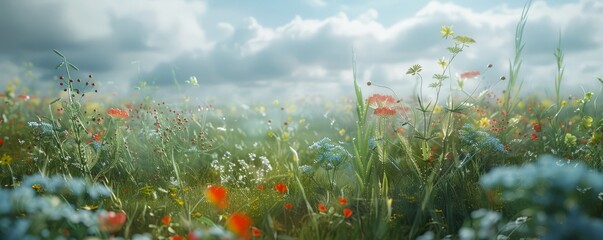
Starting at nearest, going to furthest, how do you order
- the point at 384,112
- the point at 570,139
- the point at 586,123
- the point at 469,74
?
the point at 384,112
the point at 586,123
the point at 570,139
the point at 469,74

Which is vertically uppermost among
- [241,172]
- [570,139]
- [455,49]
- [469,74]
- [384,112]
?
[455,49]

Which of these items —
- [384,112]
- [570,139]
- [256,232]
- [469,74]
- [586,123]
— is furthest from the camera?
[469,74]

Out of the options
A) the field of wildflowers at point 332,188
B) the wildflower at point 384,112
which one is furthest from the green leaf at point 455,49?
the wildflower at point 384,112

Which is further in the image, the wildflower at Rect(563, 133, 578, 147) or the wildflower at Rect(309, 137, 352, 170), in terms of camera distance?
the wildflower at Rect(563, 133, 578, 147)

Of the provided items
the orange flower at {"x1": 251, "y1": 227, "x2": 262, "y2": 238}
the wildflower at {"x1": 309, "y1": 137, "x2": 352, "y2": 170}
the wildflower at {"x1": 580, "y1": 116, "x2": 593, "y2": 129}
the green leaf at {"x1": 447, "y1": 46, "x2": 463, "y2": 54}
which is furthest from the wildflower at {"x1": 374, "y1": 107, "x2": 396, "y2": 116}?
the wildflower at {"x1": 580, "y1": 116, "x2": 593, "y2": 129}

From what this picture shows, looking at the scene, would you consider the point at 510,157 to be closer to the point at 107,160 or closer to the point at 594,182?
the point at 594,182

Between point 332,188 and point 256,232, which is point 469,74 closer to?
point 332,188

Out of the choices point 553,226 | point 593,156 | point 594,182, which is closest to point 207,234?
point 553,226

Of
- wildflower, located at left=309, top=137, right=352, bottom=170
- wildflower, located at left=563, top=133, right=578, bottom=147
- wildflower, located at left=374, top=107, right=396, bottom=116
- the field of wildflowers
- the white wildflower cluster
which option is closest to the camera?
the field of wildflowers

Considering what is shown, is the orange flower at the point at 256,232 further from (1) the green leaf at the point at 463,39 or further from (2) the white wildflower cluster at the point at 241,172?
(1) the green leaf at the point at 463,39

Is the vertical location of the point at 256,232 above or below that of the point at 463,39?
below

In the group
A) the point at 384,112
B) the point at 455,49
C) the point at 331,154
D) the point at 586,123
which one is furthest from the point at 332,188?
the point at 586,123

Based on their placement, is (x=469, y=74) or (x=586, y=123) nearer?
(x=586, y=123)

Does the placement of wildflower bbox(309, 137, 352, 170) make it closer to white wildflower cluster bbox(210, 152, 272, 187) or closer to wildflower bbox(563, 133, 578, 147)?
white wildflower cluster bbox(210, 152, 272, 187)
